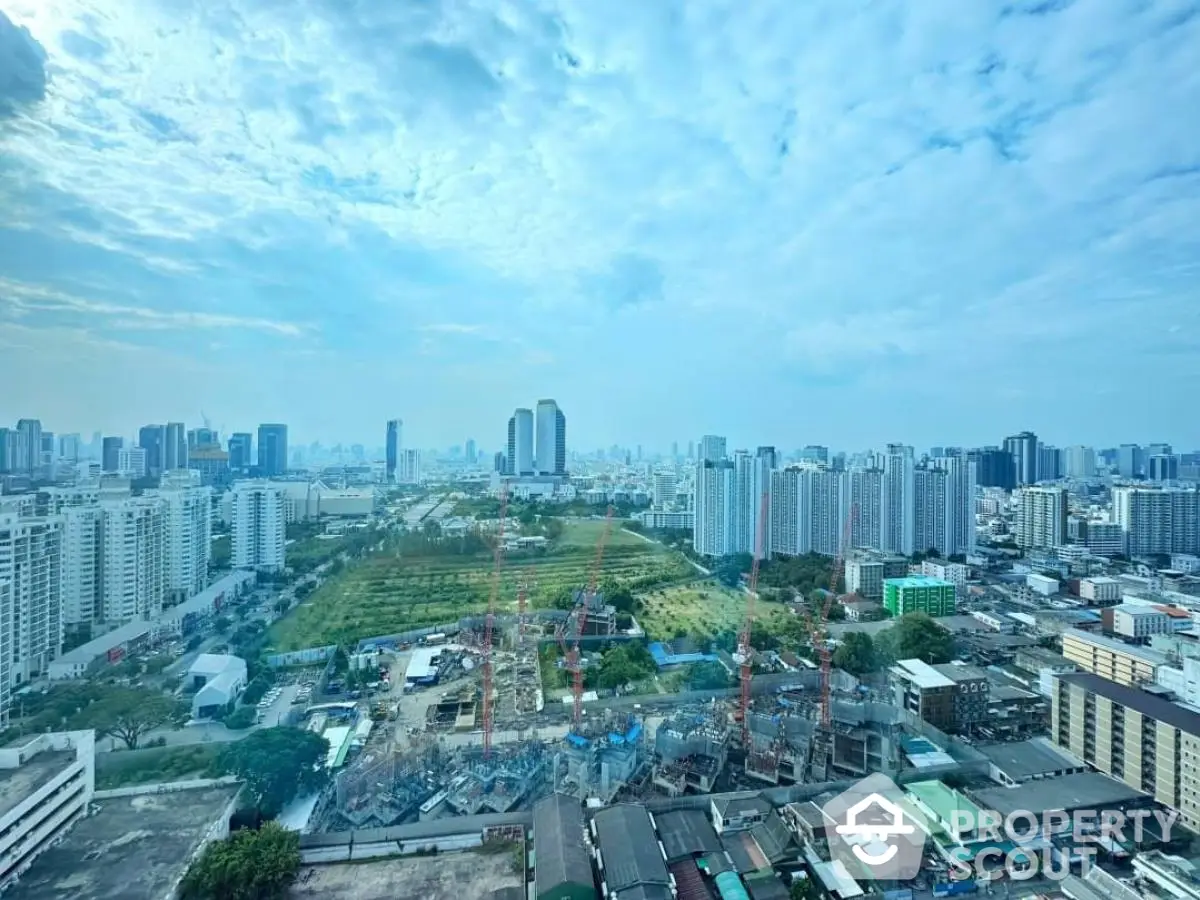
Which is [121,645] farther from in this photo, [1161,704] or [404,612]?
[1161,704]

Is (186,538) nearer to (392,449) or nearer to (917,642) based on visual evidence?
(392,449)

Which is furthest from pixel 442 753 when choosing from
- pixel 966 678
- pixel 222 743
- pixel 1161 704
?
pixel 1161 704

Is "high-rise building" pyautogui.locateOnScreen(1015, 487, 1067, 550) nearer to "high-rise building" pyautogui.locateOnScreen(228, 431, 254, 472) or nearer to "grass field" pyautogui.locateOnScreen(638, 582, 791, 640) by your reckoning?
"grass field" pyautogui.locateOnScreen(638, 582, 791, 640)

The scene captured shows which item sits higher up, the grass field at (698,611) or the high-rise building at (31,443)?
the high-rise building at (31,443)

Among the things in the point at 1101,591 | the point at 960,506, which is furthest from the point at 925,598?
the point at 960,506

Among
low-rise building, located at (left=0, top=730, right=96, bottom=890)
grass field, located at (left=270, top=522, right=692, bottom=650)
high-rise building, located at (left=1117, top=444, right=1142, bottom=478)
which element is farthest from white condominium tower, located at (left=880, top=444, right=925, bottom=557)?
high-rise building, located at (left=1117, top=444, right=1142, bottom=478)

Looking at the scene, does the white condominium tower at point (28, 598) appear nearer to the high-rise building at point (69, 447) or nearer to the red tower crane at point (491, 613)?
the high-rise building at point (69, 447)

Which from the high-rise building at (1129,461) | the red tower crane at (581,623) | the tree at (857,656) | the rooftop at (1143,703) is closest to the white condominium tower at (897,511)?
the red tower crane at (581,623)
